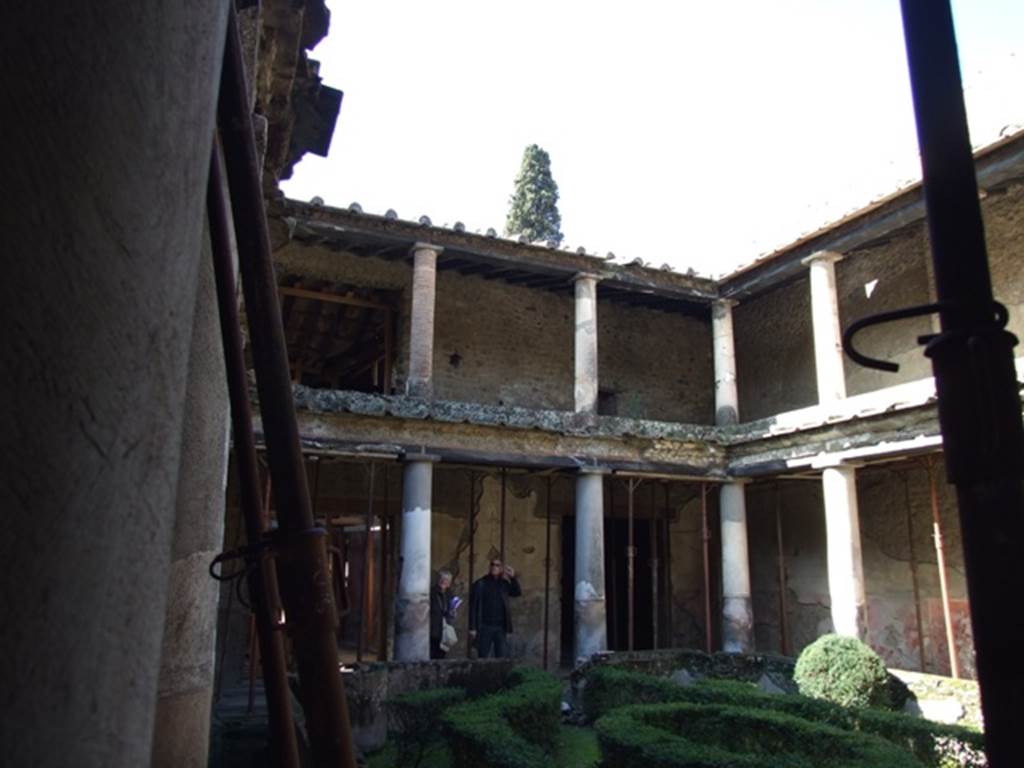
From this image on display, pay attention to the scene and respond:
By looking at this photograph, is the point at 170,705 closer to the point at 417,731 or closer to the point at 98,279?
the point at 98,279

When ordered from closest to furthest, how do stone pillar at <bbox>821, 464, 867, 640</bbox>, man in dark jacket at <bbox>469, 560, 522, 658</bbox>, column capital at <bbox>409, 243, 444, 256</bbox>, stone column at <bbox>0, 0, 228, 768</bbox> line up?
stone column at <bbox>0, 0, 228, 768</bbox>
man in dark jacket at <bbox>469, 560, 522, 658</bbox>
stone pillar at <bbox>821, 464, 867, 640</bbox>
column capital at <bbox>409, 243, 444, 256</bbox>

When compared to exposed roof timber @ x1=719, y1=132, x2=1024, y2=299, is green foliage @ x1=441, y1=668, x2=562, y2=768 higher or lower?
lower

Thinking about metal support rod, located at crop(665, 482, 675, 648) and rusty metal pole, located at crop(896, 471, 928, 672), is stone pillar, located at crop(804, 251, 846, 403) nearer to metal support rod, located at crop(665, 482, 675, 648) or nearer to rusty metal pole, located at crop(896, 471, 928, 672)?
rusty metal pole, located at crop(896, 471, 928, 672)

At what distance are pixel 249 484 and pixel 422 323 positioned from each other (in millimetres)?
9854

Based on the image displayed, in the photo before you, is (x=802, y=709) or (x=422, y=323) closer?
(x=802, y=709)

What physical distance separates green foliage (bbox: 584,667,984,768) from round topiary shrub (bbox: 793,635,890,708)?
115 cm

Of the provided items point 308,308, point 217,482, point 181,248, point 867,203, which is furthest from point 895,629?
point 181,248

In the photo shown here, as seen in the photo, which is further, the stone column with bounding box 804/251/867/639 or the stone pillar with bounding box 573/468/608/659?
the stone pillar with bounding box 573/468/608/659

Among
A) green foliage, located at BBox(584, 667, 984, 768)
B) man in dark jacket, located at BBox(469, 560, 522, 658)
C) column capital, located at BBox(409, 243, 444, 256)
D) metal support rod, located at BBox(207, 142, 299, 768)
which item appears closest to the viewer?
metal support rod, located at BBox(207, 142, 299, 768)

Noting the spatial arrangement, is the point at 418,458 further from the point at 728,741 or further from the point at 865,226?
the point at 865,226

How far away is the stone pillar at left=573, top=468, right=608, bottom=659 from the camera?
11.3 metres

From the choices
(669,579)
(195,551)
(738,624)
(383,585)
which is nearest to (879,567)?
(738,624)

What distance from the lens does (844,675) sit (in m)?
8.45

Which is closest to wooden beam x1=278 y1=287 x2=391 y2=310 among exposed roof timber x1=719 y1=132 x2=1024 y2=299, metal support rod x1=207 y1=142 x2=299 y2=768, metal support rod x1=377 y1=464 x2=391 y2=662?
metal support rod x1=377 y1=464 x2=391 y2=662
